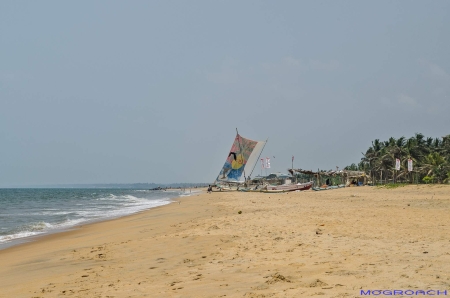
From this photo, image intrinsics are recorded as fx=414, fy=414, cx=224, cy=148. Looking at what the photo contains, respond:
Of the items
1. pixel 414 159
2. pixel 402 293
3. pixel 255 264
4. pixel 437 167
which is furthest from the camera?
pixel 414 159

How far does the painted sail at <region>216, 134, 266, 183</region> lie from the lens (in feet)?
197

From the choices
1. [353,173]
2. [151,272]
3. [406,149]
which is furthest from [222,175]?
[151,272]

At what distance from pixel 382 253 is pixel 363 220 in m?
6.21

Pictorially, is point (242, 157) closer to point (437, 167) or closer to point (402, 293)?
point (437, 167)

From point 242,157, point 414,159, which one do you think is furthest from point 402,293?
point 414,159

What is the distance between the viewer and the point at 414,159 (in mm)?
67250

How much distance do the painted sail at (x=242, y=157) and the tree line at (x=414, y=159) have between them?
1918 centimetres

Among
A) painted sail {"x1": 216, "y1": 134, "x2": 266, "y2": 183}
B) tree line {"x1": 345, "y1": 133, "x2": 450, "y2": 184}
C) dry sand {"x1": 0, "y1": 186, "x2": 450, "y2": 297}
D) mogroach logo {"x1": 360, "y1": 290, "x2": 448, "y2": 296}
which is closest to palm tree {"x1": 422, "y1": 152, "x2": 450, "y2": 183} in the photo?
tree line {"x1": 345, "y1": 133, "x2": 450, "y2": 184}

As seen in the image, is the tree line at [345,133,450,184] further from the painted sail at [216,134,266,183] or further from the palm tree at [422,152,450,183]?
the painted sail at [216,134,266,183]

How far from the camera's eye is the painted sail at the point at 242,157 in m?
60.1

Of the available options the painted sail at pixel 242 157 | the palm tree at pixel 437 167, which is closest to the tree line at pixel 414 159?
the palm tree at pixel 437 167

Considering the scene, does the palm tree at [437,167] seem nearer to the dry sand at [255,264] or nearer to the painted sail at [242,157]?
the painted sail at [242,157]

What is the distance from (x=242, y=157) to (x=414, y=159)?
29.0m

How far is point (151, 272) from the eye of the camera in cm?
763
